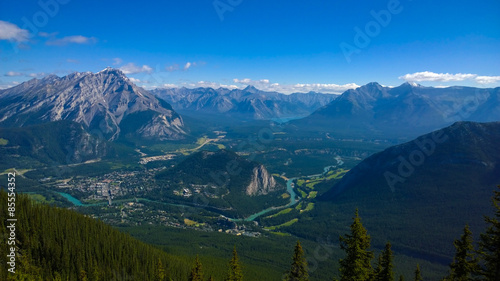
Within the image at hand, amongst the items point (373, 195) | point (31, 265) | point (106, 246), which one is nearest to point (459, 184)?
point (373, 195)

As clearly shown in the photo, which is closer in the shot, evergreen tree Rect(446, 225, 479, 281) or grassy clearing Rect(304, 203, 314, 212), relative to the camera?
evergreen tree Rect(446, 225, 479, 281)

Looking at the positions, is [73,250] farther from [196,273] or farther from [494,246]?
[494,246]

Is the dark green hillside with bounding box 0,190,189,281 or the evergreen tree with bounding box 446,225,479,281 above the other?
the evergreen tree with bounding box 446,225,479,281

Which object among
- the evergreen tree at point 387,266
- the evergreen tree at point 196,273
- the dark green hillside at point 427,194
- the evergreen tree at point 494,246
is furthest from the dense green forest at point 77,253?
the dark green hillside at point 427,194

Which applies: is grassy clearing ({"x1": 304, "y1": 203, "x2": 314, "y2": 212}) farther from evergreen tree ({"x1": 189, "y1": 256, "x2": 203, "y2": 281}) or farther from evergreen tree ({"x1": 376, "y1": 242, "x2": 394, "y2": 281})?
evergreen tree ({"x1": 376, "y1": 242, "x2": 394, "y2": 281})

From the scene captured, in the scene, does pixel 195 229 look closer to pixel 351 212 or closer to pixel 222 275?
pixel 222 275

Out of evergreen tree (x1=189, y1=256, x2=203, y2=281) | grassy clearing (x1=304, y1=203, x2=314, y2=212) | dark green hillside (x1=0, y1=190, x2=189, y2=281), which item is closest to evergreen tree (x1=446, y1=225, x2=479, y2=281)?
evergreen tree (x1=189, y1=256, x2=203, y2=281)
